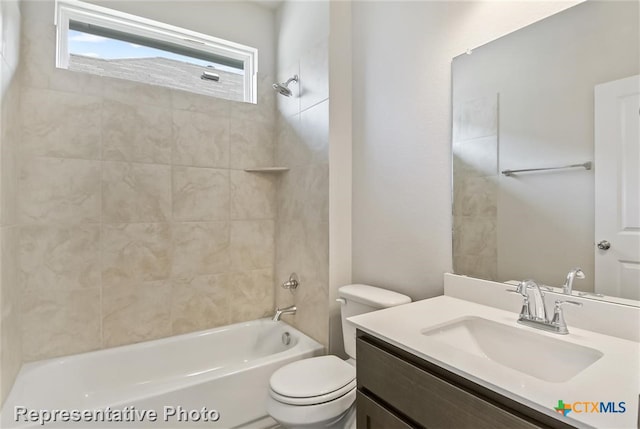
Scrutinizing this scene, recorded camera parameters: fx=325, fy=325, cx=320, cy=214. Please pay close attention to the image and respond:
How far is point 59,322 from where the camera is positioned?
1839mm

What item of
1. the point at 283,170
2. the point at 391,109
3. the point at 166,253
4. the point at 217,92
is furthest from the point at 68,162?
the point at 391,109

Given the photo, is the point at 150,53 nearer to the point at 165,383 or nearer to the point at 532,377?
the point at 165,383

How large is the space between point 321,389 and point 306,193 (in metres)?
1.18

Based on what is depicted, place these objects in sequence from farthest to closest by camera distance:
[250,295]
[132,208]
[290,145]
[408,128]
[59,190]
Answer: [250,295], [290,145], [132,208], [59,190], [408,128]

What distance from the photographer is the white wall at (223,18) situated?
2.12 metres

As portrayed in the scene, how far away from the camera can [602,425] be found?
0.58 meters

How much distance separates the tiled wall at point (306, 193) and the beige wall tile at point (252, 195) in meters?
0.09

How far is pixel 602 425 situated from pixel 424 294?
1.02 meters

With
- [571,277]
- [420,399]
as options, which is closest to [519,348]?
[571,277]

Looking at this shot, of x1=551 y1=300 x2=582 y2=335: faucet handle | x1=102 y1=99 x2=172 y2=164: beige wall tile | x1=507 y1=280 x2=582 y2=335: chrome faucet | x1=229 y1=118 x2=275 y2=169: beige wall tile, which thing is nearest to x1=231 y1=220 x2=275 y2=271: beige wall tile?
x1=229 y1=118 x2=275 y2=169: beige wall tile

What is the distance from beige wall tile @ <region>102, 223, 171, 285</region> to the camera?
1.96 meters

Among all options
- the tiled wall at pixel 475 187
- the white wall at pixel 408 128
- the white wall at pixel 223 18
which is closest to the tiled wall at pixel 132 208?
the white wall at pixel 223 18

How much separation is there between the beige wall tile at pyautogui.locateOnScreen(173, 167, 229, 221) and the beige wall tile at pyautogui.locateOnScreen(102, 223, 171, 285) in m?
0.17

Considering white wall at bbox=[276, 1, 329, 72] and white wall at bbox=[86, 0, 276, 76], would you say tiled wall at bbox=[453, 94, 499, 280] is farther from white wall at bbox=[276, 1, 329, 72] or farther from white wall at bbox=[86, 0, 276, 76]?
white wall at bbox=[86, 0, 276, 76]
